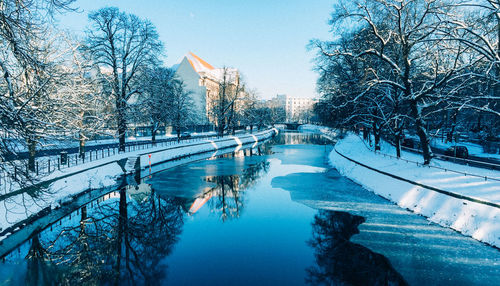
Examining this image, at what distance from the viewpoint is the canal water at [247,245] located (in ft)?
23.8

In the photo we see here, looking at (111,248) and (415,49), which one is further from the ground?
(415,49)

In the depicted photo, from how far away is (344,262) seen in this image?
7.93m

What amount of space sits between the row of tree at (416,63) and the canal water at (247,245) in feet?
19.0

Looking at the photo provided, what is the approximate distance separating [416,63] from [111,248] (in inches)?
902

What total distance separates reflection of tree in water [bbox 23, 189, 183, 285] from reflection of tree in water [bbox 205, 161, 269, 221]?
2108 millimetres

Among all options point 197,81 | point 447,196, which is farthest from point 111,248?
point 197,81

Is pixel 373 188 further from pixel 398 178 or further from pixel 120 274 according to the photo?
pixel 120 274

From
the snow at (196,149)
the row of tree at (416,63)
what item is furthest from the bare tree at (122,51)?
the row of tree at (416,63)

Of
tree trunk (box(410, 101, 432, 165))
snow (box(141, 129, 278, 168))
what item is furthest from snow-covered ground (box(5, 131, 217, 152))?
tree trunk (box(410, 101, 432, 165))

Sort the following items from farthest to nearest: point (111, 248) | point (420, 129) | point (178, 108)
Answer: point (178, 108) → point (420, 129) → point (111, 248)

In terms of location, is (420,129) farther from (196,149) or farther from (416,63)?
(196,149)

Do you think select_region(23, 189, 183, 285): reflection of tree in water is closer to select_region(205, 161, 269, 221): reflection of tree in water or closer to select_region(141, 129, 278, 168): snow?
select_region(205, 161, 269, 221): reflection of tree in water

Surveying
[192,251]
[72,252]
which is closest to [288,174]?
[192,251]

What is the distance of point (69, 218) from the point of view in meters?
11.7
